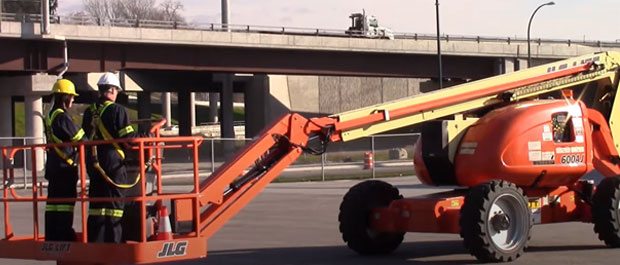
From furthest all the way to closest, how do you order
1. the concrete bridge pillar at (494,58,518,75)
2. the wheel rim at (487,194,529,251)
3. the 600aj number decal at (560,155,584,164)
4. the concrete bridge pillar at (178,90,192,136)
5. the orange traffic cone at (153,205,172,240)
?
the concrete bridge pillar at (178,90,192,136) < the concrete bridge pillar at (494,58,518,75) < the 600aj number decal at (560,155,584,164) < the wheel rim at (487,194,529,251) < the orange traffic cone at (153,205,172,240)

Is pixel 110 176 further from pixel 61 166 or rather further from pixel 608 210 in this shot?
pixel 608 210

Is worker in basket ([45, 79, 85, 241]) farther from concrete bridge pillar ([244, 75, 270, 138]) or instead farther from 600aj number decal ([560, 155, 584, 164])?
concrete bridge pillar ([244, 75, 270, 138])

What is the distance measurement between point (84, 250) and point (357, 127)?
442cm

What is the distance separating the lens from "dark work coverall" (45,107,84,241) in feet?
34.5

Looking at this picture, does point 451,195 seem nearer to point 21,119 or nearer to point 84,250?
point 84,250

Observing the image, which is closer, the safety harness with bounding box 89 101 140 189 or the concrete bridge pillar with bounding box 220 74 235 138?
the safety harness with bounding box 89 101 140 189

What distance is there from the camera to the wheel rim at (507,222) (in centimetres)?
1310

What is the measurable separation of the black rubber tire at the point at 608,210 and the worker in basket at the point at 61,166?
7340 millimetres

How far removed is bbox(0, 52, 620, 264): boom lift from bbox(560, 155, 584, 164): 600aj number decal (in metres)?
0.02

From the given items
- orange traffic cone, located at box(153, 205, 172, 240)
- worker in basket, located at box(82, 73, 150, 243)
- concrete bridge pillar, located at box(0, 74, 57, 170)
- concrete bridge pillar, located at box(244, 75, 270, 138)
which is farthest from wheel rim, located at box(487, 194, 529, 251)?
concrete bridge pillar, located at box(244, 75, 270, 138)

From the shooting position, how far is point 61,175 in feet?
34.9

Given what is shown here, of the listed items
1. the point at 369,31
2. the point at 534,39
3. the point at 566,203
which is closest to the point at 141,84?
the point at 369,31

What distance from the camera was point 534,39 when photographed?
7019 centimetres

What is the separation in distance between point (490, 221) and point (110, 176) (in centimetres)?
509
